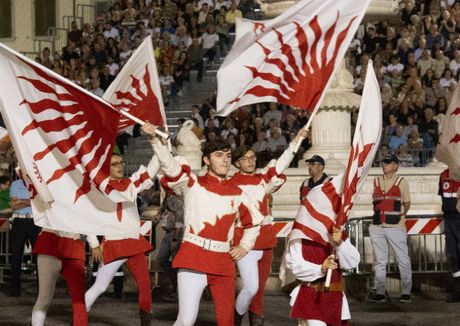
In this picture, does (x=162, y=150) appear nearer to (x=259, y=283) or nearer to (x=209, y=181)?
(x=209, y=181)

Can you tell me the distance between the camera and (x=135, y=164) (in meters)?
30.9

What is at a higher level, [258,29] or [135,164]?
[258,29]

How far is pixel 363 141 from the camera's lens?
1327 cm

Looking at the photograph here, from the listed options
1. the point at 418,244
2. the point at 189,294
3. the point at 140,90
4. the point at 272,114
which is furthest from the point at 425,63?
the point at 189,294

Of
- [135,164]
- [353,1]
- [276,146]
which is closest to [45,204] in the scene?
[353,1]

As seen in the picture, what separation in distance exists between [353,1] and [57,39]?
29.8m

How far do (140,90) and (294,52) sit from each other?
6.62ft

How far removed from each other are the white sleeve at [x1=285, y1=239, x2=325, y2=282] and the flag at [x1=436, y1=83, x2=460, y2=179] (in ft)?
8.59

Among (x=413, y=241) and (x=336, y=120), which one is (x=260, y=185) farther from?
(x=336, y=120)

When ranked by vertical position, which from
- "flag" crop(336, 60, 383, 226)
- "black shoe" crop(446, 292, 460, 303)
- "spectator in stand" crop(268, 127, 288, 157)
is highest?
"flag" crop(336, 60, 383, 226)

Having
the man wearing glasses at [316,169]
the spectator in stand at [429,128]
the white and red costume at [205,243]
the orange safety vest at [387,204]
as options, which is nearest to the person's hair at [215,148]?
the white and red costume at [205,243]

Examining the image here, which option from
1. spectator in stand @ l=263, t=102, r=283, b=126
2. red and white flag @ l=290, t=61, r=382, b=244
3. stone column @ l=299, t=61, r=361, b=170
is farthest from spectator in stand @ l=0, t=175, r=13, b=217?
red and white flag @ l=290, t=61, r=382, b=244

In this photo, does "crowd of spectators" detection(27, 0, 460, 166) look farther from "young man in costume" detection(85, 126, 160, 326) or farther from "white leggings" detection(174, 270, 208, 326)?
"white leggings" detection(174, 270, 208, 326)

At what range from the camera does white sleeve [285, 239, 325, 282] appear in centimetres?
1329
